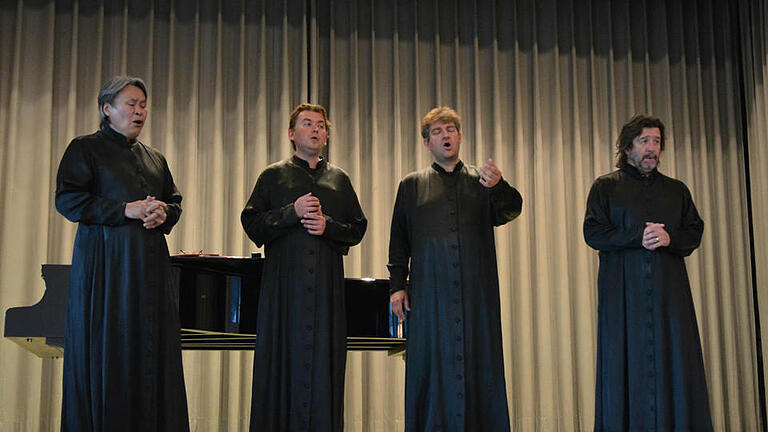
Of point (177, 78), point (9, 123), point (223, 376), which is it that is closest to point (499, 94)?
point (177, 78)

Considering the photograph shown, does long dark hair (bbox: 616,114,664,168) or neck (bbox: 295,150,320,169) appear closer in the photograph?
neck (bbox: 295,150,320,169)

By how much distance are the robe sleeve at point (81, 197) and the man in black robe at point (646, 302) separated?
2.21 metres

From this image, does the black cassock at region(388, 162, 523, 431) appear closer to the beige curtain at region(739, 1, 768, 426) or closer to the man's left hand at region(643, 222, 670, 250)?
the man's left hand at region(643, 222, 670, 250)

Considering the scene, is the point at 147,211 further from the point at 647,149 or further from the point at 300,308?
the point at 647,149

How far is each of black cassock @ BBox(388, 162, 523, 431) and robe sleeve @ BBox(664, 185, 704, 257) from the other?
804mm

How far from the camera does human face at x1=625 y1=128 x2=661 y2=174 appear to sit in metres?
4.56

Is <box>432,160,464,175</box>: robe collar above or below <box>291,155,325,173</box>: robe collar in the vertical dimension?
below

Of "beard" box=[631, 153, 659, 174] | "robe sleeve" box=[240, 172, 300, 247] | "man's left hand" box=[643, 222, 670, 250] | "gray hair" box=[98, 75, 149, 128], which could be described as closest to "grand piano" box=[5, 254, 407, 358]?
"robe sleeve" box=[240, 172, 300, 247]

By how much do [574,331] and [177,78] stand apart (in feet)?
12.1

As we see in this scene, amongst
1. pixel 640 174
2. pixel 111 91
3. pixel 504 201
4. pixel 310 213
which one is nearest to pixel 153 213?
pixel 111 91

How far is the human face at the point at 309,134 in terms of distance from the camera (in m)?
4.39

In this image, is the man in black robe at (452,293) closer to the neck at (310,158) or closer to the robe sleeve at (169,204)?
the neck at (310,158)

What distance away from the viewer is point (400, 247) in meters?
4.33

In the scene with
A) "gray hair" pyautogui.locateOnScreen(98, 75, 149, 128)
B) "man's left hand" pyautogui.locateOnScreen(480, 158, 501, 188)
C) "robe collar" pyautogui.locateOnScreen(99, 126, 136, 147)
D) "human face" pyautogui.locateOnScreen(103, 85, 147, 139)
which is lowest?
"man's left hand" pyautogui.locateOnScreen(480, 158, 501, 188)
